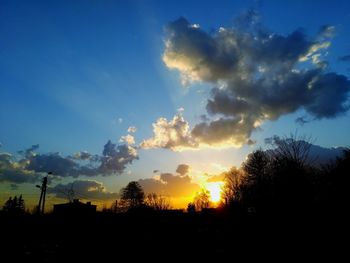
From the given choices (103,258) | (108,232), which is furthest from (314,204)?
(108,232)

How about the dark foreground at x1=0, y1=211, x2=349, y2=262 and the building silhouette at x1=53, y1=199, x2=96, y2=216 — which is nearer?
the dark foreground at x1=0, y1=211, x2=349, y2=262

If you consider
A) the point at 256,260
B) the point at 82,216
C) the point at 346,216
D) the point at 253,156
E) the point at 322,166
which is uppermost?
the point at 253,156

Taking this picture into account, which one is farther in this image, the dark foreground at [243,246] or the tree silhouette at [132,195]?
the tree silhouette at [132,195]

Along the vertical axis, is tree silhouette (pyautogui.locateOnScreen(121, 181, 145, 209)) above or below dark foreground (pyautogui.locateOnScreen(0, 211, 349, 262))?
above

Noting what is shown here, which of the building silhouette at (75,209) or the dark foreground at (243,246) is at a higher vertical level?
the building silhouette at (75,209)

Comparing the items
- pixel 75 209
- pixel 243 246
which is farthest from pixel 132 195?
pixel 243 246

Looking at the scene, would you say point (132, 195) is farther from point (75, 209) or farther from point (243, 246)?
point (243, 246)

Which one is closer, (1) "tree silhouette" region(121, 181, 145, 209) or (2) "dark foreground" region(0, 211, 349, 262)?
(2) "dark foreground" region(0, 211, 349, 262)

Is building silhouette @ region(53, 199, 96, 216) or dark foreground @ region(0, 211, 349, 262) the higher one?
building silhouette @ region(53, 199, 96, 216)

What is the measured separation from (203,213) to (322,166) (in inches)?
1140

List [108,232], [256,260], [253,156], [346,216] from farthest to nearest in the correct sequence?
[253,156] < [108,232] < [346,216] < [256,260]

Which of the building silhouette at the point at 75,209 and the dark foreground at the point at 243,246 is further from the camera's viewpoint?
the building silhouette at the point at 75,209

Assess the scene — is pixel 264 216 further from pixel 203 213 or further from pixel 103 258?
pixel 203 213

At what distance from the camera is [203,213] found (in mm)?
66625
